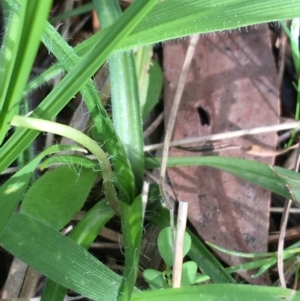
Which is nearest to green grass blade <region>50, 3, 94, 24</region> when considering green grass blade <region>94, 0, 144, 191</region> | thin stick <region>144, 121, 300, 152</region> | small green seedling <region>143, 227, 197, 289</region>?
green grass blade <region>94, 0, 144, 191</region>

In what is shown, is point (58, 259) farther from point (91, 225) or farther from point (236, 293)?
point (236, 293)

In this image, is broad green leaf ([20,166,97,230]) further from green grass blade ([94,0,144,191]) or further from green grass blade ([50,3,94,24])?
green grass blade ([50,3,94,24])

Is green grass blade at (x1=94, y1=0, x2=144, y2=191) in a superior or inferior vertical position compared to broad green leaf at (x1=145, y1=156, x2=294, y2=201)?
superior

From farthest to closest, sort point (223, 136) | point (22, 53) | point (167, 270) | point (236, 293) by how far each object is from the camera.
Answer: point (223, 136)
point (167, 270)
point (236, 293)
point (22, 53)

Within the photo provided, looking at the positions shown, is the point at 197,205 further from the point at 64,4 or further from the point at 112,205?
the point at 64,4

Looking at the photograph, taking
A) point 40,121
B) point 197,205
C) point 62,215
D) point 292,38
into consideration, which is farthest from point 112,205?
point 292,38

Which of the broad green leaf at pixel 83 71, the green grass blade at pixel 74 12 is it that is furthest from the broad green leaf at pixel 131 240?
the green grass blade at pixel 74 12

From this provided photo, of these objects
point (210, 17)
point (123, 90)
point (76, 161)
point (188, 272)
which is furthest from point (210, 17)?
point (188, 272)
